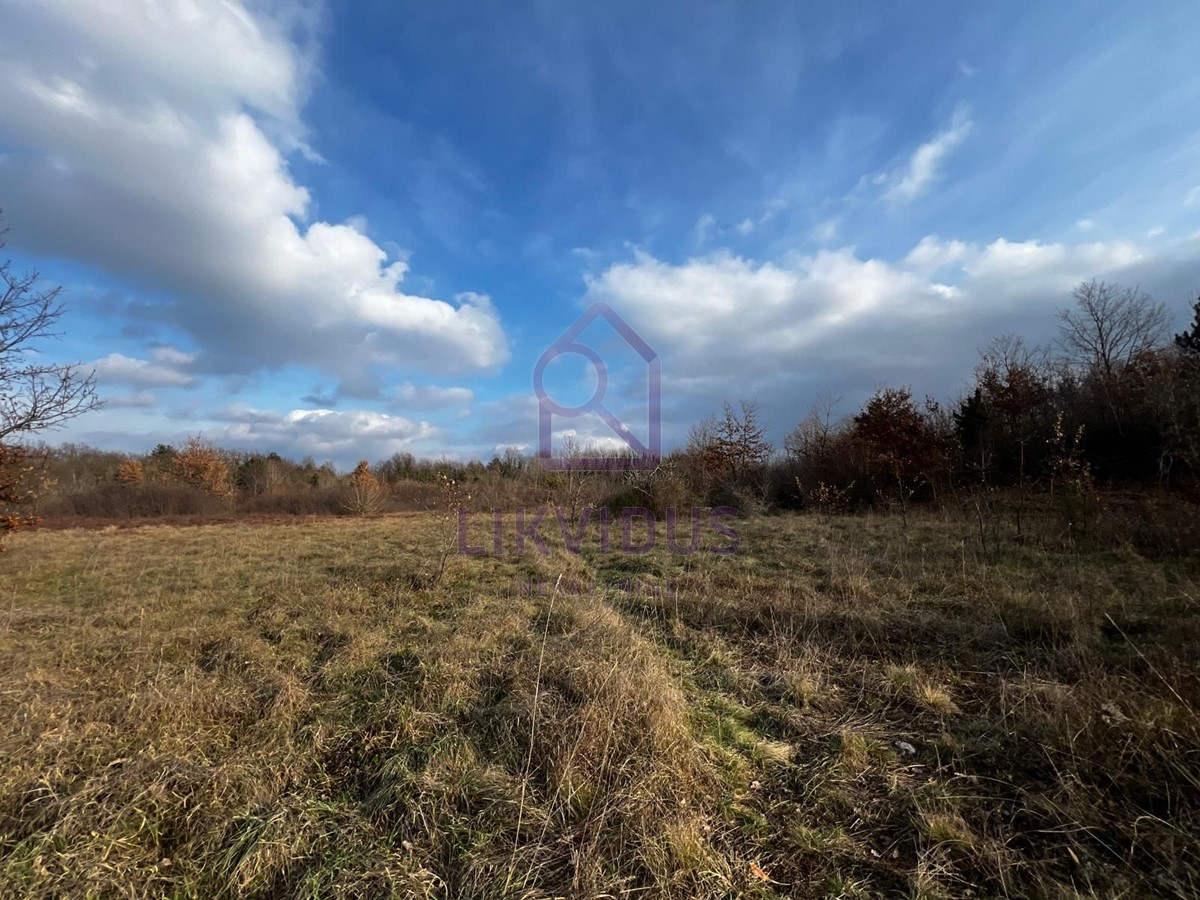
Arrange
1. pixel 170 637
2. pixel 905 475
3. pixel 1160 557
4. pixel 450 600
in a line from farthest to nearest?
1. pixel 905 475
2. pixel 1160 557
3. pixel 450 600
4. pixel 170 637

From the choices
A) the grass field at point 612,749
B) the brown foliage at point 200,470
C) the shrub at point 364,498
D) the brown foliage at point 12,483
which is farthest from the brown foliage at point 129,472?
the grass field at point 612,749

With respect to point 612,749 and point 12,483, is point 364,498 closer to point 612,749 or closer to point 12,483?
point 12,483

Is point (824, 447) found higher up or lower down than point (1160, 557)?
higher up

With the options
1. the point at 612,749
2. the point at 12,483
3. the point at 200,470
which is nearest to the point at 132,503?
the point at 200,470

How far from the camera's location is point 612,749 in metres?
2.54

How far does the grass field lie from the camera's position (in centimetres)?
194

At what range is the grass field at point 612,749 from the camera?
6.36 feet

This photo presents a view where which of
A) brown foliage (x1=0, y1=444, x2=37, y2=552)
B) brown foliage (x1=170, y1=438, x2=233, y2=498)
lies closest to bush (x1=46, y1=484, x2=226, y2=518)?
brown foliage (x1=170, y1=438, x2=233, y2=498)

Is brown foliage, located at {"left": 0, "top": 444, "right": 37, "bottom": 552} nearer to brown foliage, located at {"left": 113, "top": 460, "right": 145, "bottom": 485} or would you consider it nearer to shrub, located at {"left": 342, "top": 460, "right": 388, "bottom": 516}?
shrub, located at {"left": 342, "top": 460, "right": 388, "bottom": 516}

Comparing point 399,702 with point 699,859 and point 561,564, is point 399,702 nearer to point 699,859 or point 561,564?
point 699,859

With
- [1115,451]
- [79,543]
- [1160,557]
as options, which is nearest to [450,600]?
[1160,557]

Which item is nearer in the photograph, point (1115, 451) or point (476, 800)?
point (476, 800)

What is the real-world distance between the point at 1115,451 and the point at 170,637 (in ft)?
64.1

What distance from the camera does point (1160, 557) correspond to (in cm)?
619
